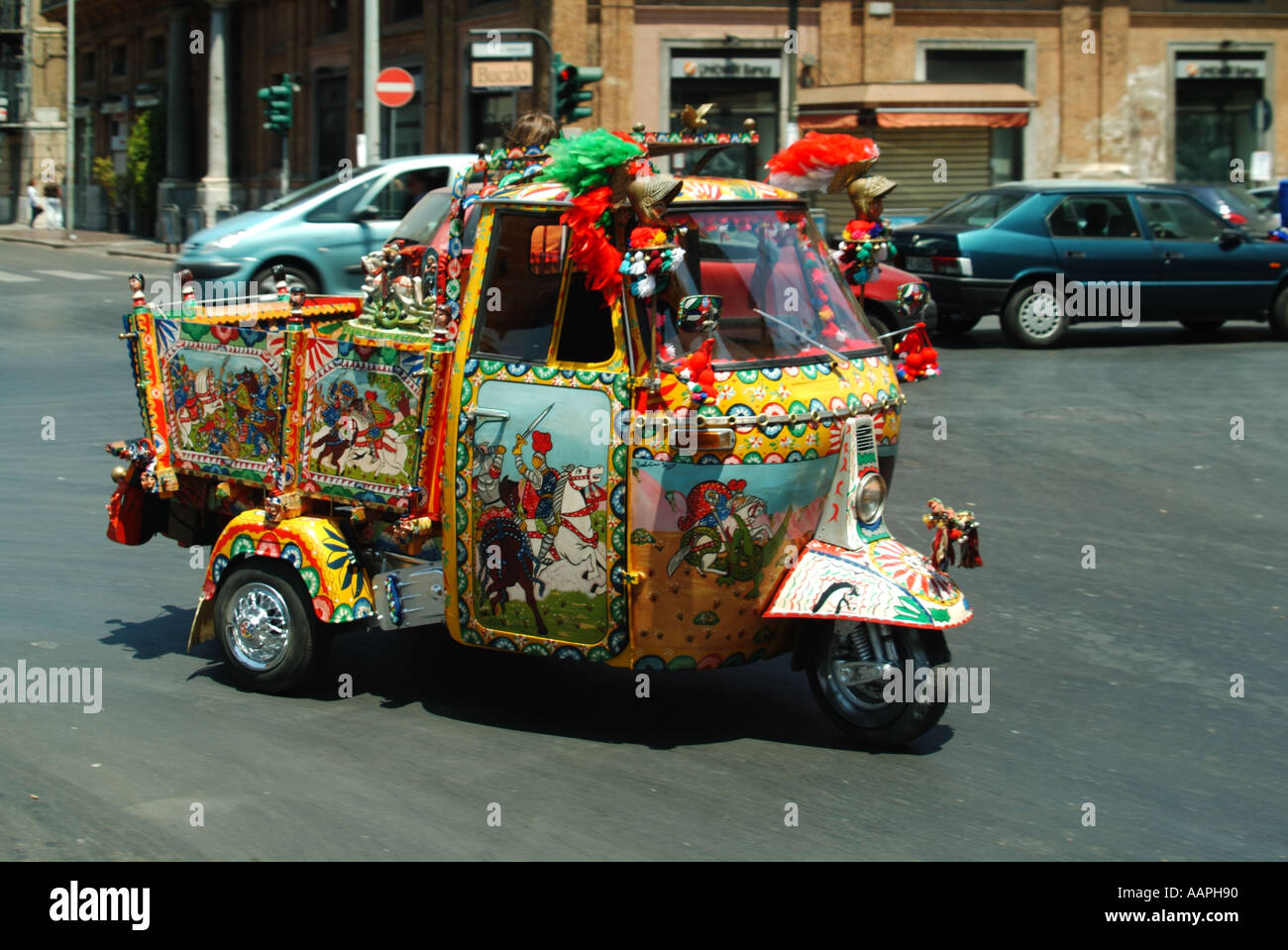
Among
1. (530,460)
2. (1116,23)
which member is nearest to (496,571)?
(530,460)

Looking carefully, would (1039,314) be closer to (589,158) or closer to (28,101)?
(589,158)

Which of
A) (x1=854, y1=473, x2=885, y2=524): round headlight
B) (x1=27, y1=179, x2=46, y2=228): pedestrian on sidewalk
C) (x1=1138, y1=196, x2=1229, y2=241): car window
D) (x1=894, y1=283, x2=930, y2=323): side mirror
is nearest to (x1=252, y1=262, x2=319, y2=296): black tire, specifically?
(x1=1138, y1=196, x2=1229, y2=241): car window

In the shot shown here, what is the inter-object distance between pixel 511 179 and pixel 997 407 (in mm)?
8156

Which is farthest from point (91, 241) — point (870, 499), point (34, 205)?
point (870, 499)

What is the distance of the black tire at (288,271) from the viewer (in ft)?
60.0

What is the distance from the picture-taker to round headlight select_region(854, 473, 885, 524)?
231 inches

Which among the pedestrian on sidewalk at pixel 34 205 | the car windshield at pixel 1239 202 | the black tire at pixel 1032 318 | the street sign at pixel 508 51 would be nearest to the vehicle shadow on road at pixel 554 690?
the black tire at pixel 1032 318

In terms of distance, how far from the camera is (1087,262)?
17547 millimetres

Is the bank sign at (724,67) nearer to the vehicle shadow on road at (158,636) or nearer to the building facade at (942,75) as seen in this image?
the building facade at (942,75)

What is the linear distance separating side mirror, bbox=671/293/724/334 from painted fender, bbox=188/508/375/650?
1875mm

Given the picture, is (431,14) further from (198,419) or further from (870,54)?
(198,419)

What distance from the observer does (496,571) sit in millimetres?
6105

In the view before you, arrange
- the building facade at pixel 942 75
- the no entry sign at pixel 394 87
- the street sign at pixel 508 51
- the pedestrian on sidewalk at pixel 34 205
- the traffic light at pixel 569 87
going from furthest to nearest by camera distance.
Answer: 1. the pedestrian on sidewalk at pixel 34 205
2. the building facade at pixel 942 75
3. the no entry sign at pixel 394 87
4. the street sign at pixel 508 51
5. the traffic light at pixel 569 87

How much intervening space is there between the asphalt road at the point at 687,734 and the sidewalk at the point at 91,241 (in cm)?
2760
